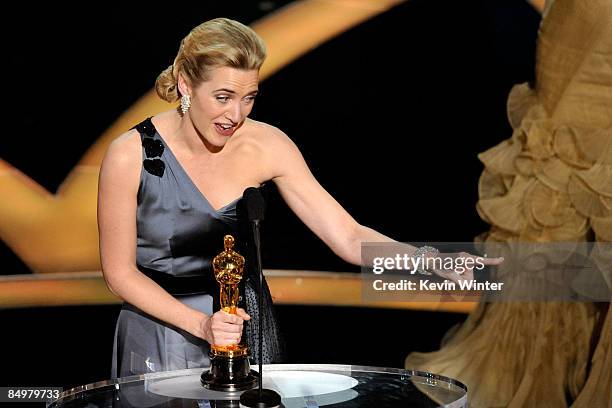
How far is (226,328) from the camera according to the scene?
212 centimetres

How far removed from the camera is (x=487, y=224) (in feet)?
13.7

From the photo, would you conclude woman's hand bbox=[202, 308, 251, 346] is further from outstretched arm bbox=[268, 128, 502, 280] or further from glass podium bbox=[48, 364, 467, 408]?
outstretched arm bbox=[268, 128, 502, 280]

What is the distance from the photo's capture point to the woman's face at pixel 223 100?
250 cm

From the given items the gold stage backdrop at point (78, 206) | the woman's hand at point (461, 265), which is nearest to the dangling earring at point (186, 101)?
the woman's hand at point (461, 265)

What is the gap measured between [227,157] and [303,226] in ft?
4.24

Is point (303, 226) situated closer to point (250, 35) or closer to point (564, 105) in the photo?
point (564, 105)

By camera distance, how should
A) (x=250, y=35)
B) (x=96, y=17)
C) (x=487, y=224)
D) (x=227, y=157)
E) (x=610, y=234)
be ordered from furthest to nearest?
(x=487, y=224), (x=96, y=17), (x=610, y=234), (x=227, y=157), (x=250, y=35)

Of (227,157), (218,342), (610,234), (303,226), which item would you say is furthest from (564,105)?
(218,342)

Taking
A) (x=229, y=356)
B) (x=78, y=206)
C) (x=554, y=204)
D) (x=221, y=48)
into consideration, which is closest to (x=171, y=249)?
(x=221, y=48)

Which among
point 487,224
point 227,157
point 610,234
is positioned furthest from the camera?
point 487,224

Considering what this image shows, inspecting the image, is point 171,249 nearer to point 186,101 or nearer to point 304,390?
point 186,101

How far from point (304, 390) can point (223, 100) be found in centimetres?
86

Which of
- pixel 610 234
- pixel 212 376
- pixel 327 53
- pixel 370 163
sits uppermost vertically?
pixel 327 53

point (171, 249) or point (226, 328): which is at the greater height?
point (171, 249)
